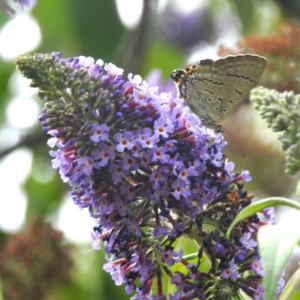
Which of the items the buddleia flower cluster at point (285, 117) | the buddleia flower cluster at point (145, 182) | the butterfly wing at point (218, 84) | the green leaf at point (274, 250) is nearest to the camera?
the green leaf at point (274, 250)

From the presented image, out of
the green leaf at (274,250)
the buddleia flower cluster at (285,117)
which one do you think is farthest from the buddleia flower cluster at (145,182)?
the green leaf at (274,250)

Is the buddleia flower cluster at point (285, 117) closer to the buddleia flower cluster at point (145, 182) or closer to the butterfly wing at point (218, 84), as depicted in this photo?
the buddleia flower cluster at point (145, 182)

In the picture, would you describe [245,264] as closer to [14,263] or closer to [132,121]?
[132,121]

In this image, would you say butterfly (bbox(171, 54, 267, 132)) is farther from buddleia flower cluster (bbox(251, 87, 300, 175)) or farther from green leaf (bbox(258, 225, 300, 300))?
green leaf (bbox(258, 225, 300, 300))

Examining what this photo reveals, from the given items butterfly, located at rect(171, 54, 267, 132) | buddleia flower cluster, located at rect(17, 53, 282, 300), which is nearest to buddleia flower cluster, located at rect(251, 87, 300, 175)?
buddleia flower cluster, located at rect(17, 53, 282, 300)

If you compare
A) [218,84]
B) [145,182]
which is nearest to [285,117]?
[145,182]

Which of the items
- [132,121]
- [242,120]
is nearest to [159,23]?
[242,120]
